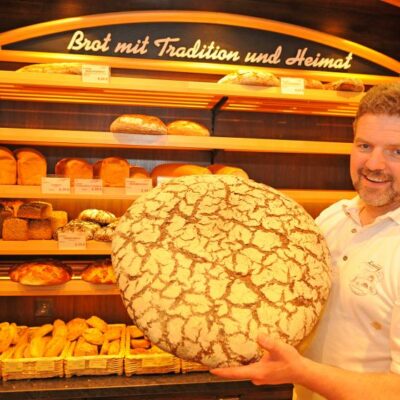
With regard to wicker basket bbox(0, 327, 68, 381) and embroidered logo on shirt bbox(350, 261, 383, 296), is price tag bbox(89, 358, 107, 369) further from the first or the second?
embroidered logo on shirt bbox(350, 261, 383, 296)

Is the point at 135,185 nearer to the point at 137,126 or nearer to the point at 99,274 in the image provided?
the point at 137,126

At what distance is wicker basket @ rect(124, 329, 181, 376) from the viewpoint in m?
2.19

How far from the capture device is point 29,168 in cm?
226

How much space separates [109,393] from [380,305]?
1552 millimetres

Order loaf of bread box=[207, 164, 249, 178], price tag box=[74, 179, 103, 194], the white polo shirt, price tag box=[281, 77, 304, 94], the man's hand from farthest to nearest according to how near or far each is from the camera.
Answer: loaf of bread box=[207, 164, 249, 178] → price tag box=[281, 77, 304, 94] → price tag box=[74, 179, 103, 194] → the white polo shirt → the man's hand

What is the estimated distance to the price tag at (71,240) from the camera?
220 cm

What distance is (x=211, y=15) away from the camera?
8.77 ft

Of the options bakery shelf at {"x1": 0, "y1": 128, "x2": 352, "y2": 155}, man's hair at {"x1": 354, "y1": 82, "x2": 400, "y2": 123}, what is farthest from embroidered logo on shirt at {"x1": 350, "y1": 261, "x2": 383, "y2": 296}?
bakery shelf at {"x1": 0, "y1": 128, "x2": 352, "y2": 155}

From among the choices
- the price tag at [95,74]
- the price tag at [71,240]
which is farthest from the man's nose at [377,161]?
the price tag at [71,240]

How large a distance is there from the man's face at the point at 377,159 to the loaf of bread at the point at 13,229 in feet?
5.68

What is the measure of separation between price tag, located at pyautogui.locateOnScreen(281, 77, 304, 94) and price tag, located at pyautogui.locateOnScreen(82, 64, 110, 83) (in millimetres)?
952

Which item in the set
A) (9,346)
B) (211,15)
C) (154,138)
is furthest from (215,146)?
(9,346)

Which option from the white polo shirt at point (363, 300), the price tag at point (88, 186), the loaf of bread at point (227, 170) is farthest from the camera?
the loaf of bread at point (227, 170)

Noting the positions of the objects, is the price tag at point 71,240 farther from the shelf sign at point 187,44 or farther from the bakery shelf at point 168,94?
the shelf sign at point 187,44
